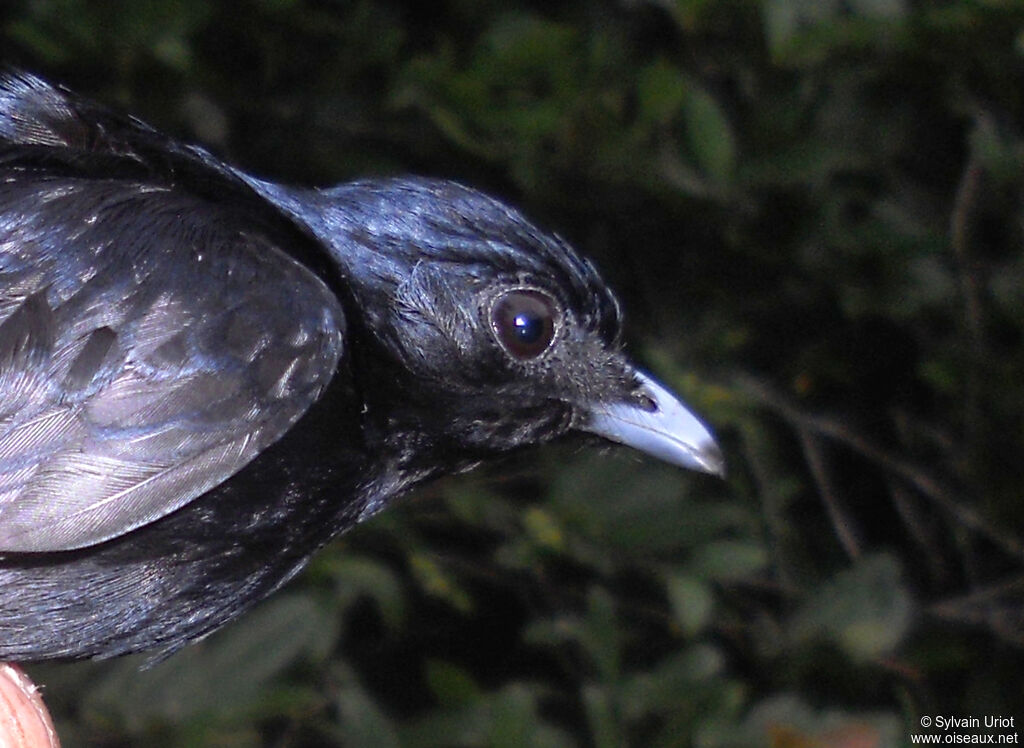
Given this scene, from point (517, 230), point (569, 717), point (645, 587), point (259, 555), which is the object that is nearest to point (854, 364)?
point (645, 587)

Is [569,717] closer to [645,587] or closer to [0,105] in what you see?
[645,587]

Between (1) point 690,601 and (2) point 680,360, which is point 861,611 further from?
(2) point 680,360

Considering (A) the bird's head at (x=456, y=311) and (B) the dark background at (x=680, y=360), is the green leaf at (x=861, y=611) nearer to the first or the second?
(B) the dark background at (x=680, y=360)

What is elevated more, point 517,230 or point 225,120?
point 225,120

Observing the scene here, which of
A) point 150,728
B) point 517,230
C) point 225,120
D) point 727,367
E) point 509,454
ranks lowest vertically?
point 150,728

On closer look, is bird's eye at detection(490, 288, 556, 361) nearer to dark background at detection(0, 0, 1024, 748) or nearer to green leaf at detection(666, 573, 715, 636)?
dark background at detection(0, 0, 1024, 748)

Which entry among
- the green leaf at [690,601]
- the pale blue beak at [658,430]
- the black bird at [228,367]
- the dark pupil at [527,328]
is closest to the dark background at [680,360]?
the green leaf at [690,601]

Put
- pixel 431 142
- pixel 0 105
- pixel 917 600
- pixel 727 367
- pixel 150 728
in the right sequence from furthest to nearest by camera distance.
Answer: pixel 917 600
pixel 727 367
pixel 431 142
pixel 150 728
pixel 0 105
